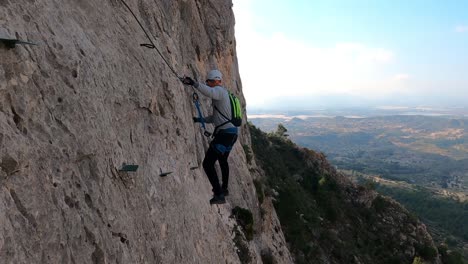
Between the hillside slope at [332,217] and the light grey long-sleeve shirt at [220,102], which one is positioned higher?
the light grey long-sleeve shirt at [220,102]

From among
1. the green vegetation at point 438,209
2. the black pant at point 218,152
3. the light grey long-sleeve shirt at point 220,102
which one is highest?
the light grey long-sleeve shirt at point 220,102

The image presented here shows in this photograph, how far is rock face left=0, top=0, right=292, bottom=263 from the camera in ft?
15.5

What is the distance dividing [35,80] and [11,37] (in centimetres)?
61

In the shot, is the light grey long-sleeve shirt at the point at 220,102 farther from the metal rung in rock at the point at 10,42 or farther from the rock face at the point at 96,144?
the metal rung in rock at the point at 10,42

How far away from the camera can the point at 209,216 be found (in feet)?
38.2

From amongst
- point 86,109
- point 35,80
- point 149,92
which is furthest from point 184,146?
point 35,80

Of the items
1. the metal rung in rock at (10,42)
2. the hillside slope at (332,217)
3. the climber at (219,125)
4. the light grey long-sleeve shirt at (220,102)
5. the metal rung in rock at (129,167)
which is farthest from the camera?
the hillside slope at (332,217)

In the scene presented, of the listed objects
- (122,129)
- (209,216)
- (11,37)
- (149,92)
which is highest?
(11,37)

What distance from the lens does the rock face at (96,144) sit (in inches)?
186

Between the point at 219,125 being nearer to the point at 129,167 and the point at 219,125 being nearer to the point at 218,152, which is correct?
the point at 218,152

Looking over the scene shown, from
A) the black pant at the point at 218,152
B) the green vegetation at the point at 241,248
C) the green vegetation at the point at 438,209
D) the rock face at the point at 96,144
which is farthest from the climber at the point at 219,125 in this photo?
the green vegetation at the point at 438,209

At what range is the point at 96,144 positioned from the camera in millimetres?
6348

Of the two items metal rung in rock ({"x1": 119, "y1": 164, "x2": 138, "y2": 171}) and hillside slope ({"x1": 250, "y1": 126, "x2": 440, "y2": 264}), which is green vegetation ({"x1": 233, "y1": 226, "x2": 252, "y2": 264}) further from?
hillside slope ({"x1": 250, "y1": 126, "x2": 440, "y2": 264})

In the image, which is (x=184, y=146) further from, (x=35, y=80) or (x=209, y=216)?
(x=35, y=80)
